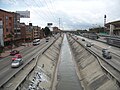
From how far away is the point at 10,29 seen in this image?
10038 centimetres

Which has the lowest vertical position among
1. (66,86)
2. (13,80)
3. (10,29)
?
(66,86)

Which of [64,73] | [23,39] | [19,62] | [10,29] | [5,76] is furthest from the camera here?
[23,39]

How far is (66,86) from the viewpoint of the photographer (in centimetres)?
4322

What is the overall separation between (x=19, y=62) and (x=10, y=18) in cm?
5641

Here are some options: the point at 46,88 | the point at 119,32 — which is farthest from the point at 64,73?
the point at 119,32

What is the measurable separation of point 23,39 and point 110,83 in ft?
338

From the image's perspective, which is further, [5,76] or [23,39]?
[23,39]

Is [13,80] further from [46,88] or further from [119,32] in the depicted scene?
[119,32]

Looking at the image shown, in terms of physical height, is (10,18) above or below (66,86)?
above

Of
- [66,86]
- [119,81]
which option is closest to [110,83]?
[119,81]

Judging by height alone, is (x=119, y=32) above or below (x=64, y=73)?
above

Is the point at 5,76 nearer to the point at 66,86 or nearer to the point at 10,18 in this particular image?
the point at 66,86

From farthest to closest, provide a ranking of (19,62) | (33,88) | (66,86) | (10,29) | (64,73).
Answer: (10,29) < (64,73) < (19,62) < (66,86) < (33,88)

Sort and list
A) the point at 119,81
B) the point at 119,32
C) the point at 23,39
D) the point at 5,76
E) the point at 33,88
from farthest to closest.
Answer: the point at 119,32, the point at 23,39, the point at 5,76, the point at 33,88, the point at 119,81
